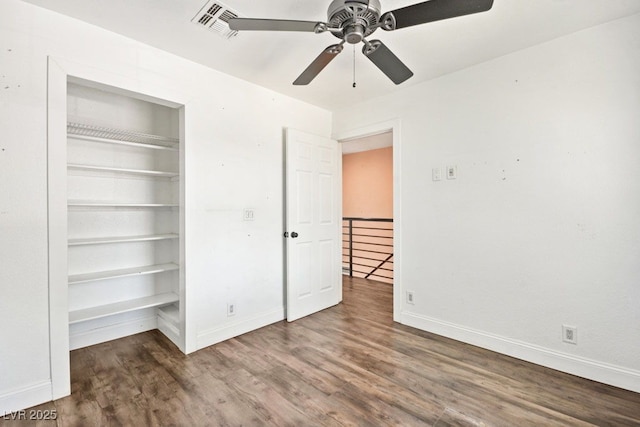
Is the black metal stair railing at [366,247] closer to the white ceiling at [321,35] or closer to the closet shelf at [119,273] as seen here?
the white ceiling at [321,35]

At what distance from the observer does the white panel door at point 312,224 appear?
10.8 ft

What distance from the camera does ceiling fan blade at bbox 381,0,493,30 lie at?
134 cm

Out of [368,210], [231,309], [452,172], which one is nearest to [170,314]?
[231,309]

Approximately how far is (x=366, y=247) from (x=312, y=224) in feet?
9.24

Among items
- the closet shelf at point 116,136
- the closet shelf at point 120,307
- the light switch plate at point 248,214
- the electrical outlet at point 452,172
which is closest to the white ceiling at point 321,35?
the closet shelf at point 116,136

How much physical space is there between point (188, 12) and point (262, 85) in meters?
1.17

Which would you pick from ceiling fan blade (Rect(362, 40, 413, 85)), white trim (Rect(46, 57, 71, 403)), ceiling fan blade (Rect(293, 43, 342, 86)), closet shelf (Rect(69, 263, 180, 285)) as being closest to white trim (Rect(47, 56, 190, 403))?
white trim (Rect(46, 57, 71, 403))

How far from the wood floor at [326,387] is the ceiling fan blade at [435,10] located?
84.2 inches

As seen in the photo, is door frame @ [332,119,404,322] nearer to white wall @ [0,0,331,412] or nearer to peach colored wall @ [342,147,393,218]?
white wall @ [0,0,331,412]

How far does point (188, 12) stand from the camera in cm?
194

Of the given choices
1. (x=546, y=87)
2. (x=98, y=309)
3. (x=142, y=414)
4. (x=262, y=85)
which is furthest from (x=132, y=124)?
(x=546, y=87)

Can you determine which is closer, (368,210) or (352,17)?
(352,17)

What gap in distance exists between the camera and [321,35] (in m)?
2.20

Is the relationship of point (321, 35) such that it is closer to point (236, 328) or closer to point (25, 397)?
point (236, 328)
